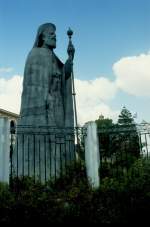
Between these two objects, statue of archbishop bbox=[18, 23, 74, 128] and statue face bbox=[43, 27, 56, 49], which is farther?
statue face bbox=[43, 27, 56, 49]

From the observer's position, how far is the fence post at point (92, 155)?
31.1ft

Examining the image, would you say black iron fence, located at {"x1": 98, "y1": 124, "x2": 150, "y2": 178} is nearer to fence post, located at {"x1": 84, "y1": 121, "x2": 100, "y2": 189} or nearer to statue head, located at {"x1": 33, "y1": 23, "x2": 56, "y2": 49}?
fence post, located at {"x1": 84, "y1": 121, "x2": 100, "y2": 189}

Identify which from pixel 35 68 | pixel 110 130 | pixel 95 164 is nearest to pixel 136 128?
pixel 110 130

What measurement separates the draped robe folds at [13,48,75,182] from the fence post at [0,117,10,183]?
119cm

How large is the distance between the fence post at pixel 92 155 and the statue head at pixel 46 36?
12.3 ft

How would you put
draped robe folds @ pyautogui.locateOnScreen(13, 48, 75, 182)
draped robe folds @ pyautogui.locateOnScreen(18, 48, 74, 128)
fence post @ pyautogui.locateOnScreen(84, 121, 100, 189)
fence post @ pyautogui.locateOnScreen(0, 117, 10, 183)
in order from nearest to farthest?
1. fence post @ pyautogui.locateOnScreen(0, 117, 10, 183)
2. fence post @ pyautogui.locateOnScreen(84, 121, 100, 189)
3. draped robe folds @ pyautogui.locateOnScreen(13, 48, 75, 182)
4. draped robe folds @ pyautogui.locateOnScreen(18, 48, 74, 128)

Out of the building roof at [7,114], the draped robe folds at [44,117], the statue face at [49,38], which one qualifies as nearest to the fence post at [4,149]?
the draped robe folds at [44,117]

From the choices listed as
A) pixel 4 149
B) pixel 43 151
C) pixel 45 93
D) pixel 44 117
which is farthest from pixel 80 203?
pixel 45 93

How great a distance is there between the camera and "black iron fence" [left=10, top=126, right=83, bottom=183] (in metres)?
11.0

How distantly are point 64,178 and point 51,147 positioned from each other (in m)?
1.81

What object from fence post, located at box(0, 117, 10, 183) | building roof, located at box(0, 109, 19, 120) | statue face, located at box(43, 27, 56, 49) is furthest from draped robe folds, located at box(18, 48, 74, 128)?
building roof, located at box(0, 109, 19, 120)

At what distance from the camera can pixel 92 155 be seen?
9758mm

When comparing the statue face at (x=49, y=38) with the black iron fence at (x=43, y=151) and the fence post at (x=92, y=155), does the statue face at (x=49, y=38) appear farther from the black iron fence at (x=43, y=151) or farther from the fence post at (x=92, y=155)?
the fence post at (x=92, y=155)

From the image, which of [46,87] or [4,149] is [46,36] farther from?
[4,149]
